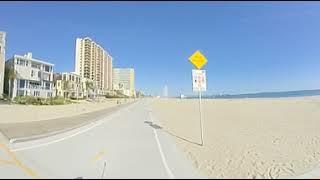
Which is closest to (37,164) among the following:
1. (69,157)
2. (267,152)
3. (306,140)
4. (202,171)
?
(69,157)

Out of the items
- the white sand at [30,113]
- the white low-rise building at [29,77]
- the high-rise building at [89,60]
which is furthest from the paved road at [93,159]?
the high-rise building at [89,60]

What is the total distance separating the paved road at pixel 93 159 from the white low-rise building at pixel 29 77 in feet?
157

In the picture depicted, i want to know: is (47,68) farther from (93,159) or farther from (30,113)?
(93,159)

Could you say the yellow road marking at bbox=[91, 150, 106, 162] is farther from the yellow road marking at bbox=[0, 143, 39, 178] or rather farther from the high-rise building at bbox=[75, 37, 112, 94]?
the high-rise building at bbox=[75, 37, 112, 94]

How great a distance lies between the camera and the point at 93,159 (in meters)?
7.27

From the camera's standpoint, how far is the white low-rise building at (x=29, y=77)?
51906 mm

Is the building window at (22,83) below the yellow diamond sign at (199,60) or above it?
above

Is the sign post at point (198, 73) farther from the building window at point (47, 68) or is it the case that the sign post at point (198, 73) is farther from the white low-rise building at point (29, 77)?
the building window at point (47, 68)

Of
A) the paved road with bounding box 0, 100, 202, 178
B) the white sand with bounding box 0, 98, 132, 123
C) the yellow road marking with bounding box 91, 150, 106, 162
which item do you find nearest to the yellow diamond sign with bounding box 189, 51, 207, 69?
the paved road with bounding box 0, 100, 202, 178

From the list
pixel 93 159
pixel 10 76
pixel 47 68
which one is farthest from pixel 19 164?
pixel 47 68

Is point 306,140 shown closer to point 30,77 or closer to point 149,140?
point 149,140

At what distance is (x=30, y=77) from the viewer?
55.7 metres

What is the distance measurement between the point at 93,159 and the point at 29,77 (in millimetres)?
55457

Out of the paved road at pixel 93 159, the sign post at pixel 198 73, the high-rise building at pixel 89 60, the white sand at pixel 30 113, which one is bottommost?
the paved road at pixel 93 159
